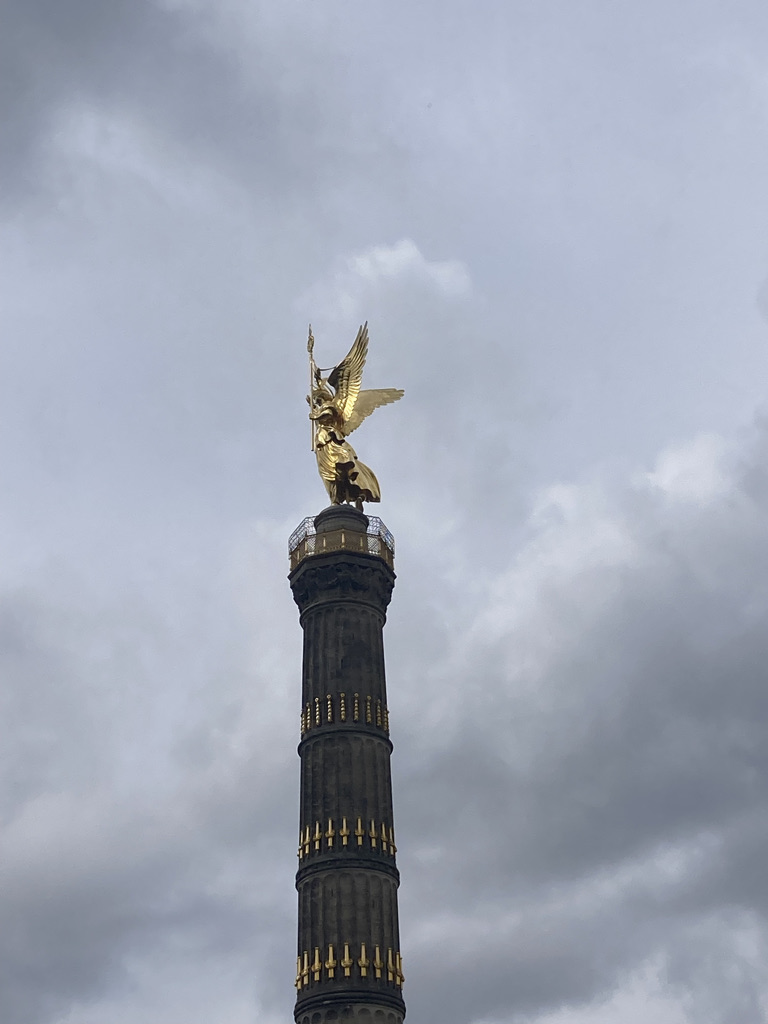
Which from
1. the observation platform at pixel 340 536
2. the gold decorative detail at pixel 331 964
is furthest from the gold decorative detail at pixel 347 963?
the observation platform at pixel 340 536

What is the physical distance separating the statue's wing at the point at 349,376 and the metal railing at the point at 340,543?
884cm

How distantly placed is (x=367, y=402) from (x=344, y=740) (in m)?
24.7

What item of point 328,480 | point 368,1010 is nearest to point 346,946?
point 368,1010

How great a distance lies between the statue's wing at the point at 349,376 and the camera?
9275 centimetres

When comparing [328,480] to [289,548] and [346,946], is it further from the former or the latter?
[346,946]

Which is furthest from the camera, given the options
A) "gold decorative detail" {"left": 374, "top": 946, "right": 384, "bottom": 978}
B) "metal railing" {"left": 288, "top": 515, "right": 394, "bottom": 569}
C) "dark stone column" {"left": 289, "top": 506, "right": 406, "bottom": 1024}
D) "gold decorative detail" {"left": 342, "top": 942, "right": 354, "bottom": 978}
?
"metal railing" {"left": 288, "top": 515, "right": 394, "bottom": 569}

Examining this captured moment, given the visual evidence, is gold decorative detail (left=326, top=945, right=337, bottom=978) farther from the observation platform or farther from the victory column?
the observation platform

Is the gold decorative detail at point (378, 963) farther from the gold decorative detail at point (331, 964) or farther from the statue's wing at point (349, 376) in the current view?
the statue's wing at point (349, 376)

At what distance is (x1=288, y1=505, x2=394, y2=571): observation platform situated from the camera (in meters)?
86.1

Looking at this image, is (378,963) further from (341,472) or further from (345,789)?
(341,472)

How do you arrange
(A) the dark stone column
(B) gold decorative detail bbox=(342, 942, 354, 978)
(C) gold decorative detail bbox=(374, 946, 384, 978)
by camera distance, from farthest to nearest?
1. (C) gold decorative detail bbox=(374, 946, 384, 978)
2. (A) the dark stone column
3. (B) gold decorative detail bbox=(342, 942, 354, 978)

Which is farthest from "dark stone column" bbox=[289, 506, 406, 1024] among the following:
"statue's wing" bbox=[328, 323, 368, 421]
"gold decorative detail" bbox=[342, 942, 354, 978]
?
"statue's wing" bbox=[328, 323, 368, 421]

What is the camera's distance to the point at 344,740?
8000 centimetres

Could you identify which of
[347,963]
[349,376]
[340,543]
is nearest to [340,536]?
[340,543]
